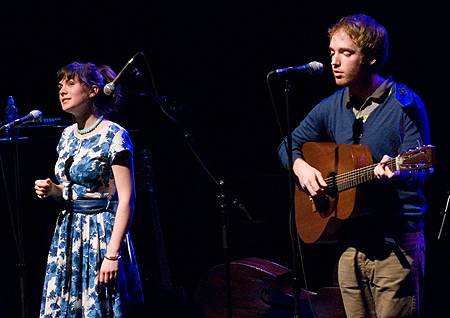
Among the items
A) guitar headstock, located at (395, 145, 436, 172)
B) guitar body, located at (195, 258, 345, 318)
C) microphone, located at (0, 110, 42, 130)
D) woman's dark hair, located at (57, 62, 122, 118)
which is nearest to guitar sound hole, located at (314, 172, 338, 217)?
guitar headstock, located at (395, 145, 436, 172)

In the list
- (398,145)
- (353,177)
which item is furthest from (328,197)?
(398,145)

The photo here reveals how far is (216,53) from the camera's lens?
521 centimetres

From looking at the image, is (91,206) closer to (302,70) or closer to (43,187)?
(43,187)

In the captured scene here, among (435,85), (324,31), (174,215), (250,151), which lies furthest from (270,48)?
(174,215)

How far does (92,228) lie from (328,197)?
4.64 ft

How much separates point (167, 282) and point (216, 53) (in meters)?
2.61

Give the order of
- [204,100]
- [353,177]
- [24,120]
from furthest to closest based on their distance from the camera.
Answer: [204,100], [24,120], [353,177]

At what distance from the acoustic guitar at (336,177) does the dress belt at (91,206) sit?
3.87ft

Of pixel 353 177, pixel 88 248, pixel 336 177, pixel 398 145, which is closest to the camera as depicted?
pixel 398 145

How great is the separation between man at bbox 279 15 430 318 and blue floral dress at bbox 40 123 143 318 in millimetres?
1265

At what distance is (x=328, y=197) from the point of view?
8.75 feet

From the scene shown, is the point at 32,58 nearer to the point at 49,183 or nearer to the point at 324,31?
the point at 49,183

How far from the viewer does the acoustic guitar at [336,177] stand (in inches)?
82.7

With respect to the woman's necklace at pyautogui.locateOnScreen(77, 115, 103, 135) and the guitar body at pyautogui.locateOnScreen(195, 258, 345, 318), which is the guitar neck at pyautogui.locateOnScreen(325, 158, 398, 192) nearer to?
the guitar body at pyautogui.locateOnScreen(195, 258, 345, 318)
